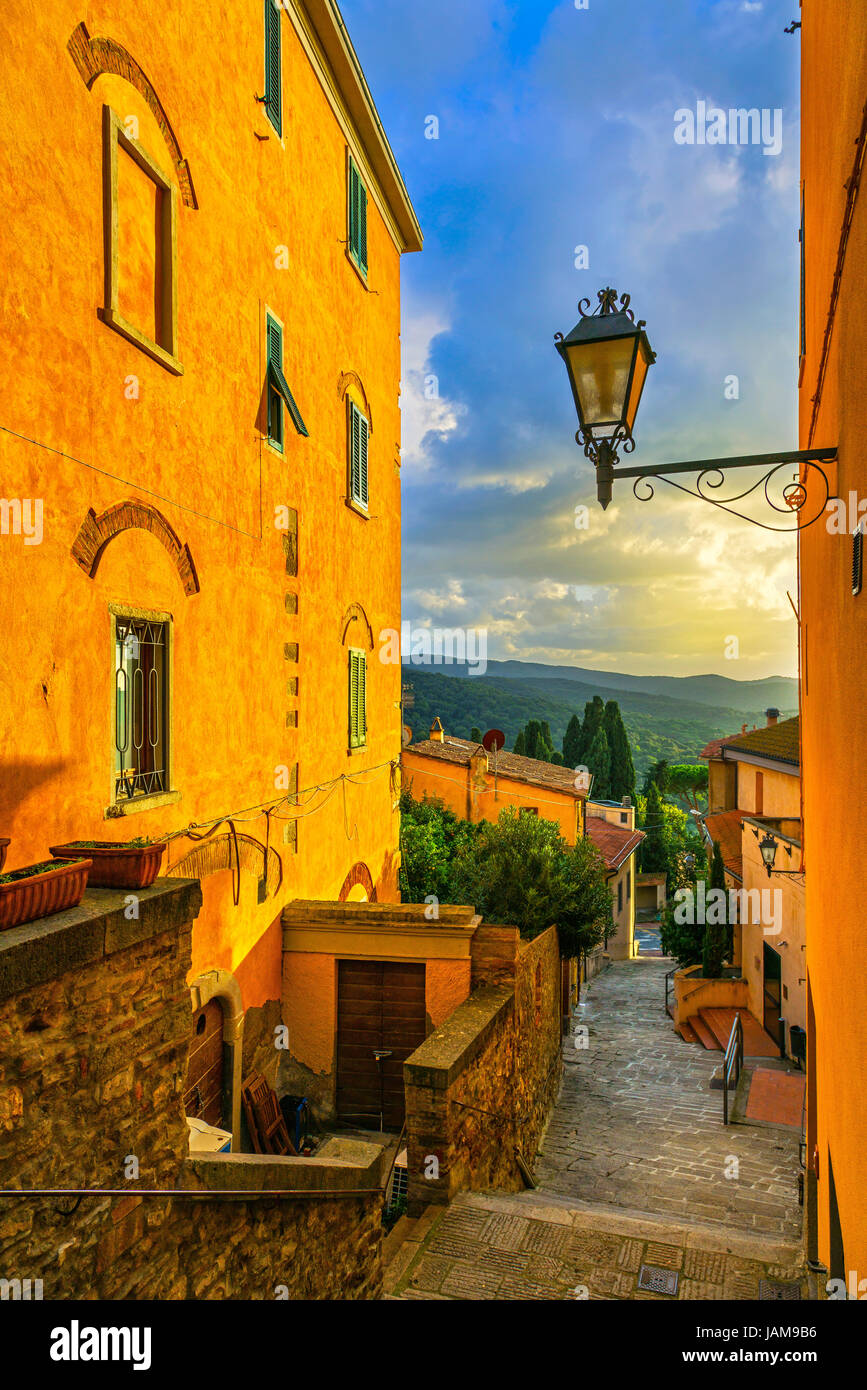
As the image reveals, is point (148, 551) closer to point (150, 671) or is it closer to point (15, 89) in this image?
point (150, 671)

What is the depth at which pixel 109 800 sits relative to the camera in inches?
234

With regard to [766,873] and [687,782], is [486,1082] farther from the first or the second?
[687,782]

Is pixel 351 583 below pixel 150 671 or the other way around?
the other way around

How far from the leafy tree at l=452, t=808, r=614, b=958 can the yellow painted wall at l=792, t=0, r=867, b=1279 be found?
10.2 metres

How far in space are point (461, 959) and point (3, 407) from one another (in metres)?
7.31

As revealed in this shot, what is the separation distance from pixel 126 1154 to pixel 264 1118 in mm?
5215

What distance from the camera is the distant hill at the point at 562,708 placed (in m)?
82.7

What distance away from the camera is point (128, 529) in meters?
6.25

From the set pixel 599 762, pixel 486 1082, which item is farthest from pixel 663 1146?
pixel 599 762

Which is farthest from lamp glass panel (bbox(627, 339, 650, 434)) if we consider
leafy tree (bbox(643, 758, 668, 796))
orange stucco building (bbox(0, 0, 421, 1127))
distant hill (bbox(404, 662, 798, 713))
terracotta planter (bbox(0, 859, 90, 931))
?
distant hill (bbox(404, 662, 798, 713))

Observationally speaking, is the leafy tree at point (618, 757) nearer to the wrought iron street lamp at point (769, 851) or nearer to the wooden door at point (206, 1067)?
the wrought iron street lamp at point (769, 851)

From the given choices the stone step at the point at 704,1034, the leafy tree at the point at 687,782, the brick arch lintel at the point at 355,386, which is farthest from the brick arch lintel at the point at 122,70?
the leafy tree at the point at 687,782

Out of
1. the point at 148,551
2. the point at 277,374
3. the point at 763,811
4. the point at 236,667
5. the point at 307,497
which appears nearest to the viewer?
the point at 148,551
